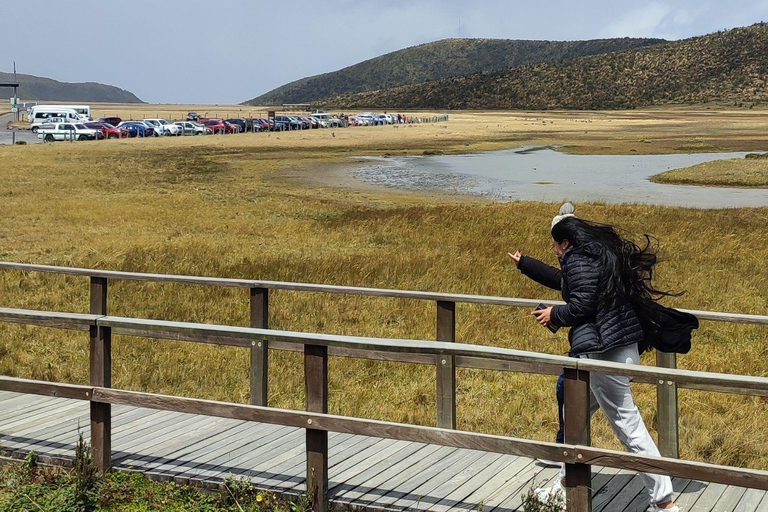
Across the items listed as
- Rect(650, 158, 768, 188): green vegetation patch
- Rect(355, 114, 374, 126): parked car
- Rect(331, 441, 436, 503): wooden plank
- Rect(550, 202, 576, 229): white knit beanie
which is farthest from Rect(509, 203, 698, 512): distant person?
Rect(355, 114, 374, 126): parked car

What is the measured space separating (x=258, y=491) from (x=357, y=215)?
61.0 ft

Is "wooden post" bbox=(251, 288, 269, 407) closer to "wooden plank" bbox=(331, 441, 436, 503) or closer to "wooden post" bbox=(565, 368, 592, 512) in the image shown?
"wooden plank" bbox=(331, 441, 436, 503)

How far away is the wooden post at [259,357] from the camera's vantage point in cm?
711

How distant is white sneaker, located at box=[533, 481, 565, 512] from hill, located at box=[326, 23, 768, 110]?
147627 mm

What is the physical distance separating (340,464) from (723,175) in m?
35.2

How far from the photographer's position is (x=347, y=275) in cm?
1491

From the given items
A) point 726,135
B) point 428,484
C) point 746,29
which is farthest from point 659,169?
point 746,29

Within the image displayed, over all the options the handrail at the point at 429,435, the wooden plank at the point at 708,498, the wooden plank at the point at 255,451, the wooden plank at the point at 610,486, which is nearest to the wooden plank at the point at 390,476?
the handrail at the point at 429,435

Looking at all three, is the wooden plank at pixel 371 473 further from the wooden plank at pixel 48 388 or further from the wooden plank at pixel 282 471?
the wooden plank at pixel 48 388

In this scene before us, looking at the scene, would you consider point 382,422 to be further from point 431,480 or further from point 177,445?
point 177,445

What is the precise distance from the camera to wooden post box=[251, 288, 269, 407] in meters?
7.11

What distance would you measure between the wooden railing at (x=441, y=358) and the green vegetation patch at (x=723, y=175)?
30.3 metres

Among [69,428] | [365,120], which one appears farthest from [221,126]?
[69,428]

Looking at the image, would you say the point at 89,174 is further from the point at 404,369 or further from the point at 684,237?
the point at 404,369
